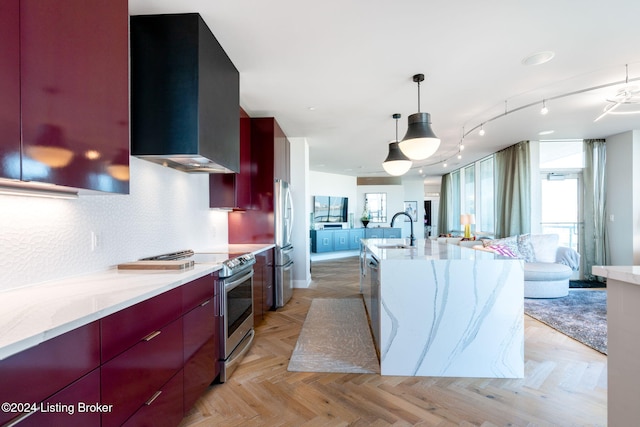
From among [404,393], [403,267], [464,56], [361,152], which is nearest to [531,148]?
[361,152]

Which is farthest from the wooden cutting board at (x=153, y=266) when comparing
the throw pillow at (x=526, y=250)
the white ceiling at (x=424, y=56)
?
the throw pillow at (x=526, y=250)

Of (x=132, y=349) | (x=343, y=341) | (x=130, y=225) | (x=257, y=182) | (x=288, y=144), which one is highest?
(x=288, y=144)

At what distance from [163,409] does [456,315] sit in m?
1.98

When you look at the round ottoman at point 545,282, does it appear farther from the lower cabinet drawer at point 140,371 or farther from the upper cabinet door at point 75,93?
the upper cabinet door at point 75,93

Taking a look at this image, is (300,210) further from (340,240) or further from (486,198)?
(486,198)

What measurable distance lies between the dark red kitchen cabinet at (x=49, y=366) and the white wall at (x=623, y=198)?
7.14m

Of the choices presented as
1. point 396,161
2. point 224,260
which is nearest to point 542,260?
point 396,161

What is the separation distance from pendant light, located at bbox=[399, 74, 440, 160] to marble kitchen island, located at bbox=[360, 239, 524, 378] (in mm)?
1166

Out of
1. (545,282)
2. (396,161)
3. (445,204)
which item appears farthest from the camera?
(445,204)

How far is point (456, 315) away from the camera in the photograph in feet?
7.30

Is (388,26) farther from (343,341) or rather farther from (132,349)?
(343,341)

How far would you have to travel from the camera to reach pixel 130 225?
2.13 metres

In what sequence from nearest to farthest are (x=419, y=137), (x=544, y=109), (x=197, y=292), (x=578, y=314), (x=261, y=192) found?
(x=197, y=292), (x=419, y=137), (x=544, y=109), (x=578, y=314), (x=261, y=192)

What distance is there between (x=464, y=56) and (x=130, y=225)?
3015 mm
